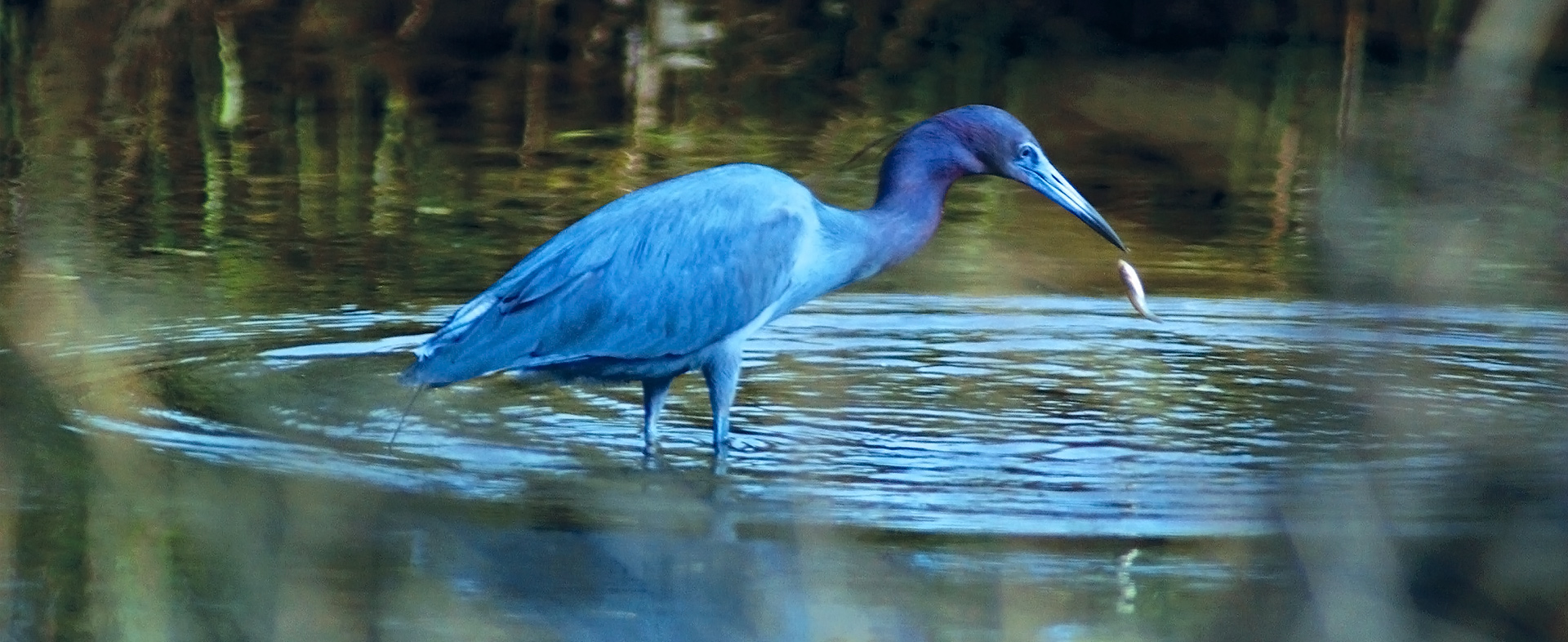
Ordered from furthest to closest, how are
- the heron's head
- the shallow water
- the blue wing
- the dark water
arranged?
the heron's head → the blue wing → the shallow water → the dark water

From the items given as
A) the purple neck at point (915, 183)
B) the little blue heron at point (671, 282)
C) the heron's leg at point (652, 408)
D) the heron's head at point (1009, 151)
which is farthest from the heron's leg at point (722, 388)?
the heron's head at point (1009, 151)

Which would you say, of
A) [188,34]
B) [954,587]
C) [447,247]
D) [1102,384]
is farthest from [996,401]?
[188,34]

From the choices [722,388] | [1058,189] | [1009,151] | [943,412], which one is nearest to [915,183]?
[1009,151]

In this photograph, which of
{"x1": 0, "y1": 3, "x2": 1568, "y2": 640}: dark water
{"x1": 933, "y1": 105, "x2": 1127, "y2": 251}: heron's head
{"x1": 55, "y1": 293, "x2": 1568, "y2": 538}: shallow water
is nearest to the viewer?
{"x1": 0, "y1": 3, "x2": 1568, "y2": 640}: dark water

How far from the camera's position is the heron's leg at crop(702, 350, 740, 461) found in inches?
195

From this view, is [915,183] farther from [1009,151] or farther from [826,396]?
[826,396]

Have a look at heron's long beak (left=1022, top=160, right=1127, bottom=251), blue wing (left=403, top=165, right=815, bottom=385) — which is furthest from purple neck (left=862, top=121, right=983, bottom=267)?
blue wing (left=403, top=165, right=815, bottom=385)

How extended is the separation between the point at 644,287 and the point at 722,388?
0.30 meters

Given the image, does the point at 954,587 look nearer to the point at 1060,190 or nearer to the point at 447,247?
the point at 1060,190

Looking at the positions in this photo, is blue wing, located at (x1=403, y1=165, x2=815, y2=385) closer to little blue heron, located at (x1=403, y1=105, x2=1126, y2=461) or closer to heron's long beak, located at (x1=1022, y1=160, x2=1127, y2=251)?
little blue heron, located at (x1=403, y1=105, x2=1126, y2=461)

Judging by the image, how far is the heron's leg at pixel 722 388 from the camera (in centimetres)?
496

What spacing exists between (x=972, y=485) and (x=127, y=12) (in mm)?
9096

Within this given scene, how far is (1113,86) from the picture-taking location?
219 centimetres

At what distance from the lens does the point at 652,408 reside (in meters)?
5.07
